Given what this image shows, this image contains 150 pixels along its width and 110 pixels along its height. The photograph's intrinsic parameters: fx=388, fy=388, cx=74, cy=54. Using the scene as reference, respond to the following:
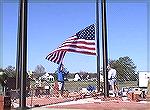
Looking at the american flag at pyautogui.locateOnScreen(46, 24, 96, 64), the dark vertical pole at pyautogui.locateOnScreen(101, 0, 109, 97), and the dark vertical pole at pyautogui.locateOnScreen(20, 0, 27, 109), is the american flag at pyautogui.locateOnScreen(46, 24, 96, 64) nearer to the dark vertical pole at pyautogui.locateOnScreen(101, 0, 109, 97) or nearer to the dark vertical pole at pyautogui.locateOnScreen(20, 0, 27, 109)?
the dark vertical pole at pyautogui.locateOnScreen(101, 0, 109, 97)

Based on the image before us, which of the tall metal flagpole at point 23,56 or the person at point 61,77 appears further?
the person at point 61,77

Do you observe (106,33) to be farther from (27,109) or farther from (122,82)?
(122,82)

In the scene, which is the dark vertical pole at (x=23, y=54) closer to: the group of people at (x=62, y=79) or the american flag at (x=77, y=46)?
the american flag at (x=77, y=46)

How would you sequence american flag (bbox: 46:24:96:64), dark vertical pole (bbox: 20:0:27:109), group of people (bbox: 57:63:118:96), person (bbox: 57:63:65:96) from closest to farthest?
dark vertical pole (bbox: 20:0:27:109) → american flag (bbox: 46:24:96:64) → group of people (bbox: 57:63:118:96) → person (bbox: 57:63:65:96)

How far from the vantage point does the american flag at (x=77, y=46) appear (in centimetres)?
1409

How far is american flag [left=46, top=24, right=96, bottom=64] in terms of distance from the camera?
14.1 meters

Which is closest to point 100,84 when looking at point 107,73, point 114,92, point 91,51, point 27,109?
point 114,92

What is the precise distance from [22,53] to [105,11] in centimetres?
514

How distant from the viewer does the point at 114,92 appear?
16797 mm

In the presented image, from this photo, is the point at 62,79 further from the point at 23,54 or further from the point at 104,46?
the point at 23,54

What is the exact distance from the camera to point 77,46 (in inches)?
573

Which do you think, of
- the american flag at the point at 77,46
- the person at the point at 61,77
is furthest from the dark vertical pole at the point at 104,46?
the person at the point at 61,77

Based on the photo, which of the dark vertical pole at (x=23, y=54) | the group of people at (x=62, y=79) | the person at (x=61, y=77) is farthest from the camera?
the person at (x=61, y=77)

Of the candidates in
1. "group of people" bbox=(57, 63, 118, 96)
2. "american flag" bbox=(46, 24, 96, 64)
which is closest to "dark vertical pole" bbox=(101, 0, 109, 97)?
"american flag" bbox=(46, 24, 96, 64)
